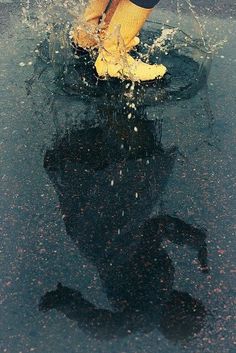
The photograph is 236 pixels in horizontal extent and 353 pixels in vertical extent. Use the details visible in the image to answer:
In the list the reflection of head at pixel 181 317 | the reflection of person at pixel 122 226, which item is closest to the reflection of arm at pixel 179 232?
the reflection of person at pixel 122 226

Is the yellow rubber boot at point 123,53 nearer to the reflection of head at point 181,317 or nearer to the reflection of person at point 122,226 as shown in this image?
the reflection of person at point 122,226

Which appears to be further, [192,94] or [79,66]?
[79,66]

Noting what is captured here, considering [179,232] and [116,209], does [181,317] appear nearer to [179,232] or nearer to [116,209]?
[179,232]

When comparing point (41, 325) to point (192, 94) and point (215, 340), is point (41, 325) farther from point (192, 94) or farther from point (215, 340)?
point (192, 94)

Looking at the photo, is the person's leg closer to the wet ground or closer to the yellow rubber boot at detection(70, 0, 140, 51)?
the yellow rubber boot at detection(70, 0, 140, 51)

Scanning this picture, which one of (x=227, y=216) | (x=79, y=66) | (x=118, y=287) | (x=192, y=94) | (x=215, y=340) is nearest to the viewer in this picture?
(x=215, y=340)

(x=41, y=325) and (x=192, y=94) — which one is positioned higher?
(x=192, y=94)

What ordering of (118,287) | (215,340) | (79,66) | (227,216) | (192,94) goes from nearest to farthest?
(215,340) → (118,287) → (227,216) → (192,94) → (79,66)

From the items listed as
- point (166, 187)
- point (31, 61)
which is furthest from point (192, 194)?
point (31, 61)
